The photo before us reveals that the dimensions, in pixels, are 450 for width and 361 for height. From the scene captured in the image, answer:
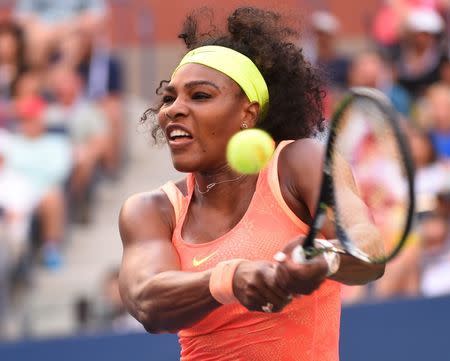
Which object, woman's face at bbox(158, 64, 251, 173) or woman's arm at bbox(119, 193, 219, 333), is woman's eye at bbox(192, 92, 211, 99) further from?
woman's arm at bbox(119, 193, 219, 333)

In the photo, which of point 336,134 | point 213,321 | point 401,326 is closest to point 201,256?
point 213,321

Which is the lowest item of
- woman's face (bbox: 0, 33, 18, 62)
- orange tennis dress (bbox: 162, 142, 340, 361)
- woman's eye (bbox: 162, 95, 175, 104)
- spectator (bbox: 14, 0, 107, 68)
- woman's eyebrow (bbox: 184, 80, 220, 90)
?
orange tennis dress (bbox: 162, 142, 340, 361)

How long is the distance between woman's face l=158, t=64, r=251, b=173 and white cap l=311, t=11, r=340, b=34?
16.1 feet

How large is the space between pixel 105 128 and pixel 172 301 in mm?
5127

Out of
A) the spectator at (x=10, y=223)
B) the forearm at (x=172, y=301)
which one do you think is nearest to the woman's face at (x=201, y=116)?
the forearm at (x=172, y=301)

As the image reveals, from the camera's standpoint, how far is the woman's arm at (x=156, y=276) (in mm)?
3289

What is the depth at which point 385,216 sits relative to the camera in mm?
5969

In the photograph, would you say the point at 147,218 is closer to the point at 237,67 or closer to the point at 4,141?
the point at 237,67

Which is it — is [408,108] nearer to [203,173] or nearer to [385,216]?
[385,216]

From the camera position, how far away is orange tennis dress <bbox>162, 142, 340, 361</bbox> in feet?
11.6

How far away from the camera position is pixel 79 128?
8211 mm

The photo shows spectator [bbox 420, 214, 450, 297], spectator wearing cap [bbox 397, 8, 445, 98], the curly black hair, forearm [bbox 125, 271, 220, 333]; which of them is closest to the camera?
forearm [bbox 125, 271, 220, 333]

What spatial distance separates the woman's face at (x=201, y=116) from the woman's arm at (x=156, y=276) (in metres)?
0.24

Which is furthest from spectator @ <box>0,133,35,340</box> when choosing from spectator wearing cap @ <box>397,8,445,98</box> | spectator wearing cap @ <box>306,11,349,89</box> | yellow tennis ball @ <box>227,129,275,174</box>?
yellow tennis ball @ <box>227,129,275,174</box>
